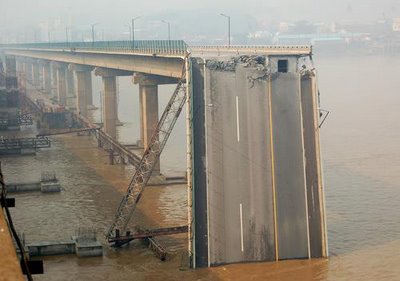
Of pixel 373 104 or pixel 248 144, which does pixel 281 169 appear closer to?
pixel 248 144

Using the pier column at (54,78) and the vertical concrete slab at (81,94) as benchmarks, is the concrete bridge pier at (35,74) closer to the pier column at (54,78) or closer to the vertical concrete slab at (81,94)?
the pier column at (54,78)

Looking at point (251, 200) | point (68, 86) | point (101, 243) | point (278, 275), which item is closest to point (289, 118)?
point (251, 200)

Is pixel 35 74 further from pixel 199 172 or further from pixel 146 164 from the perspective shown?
pixel 199 172

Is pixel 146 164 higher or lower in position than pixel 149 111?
lower

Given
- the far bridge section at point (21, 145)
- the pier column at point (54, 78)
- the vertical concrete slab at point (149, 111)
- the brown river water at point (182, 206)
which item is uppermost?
the pier column at point (54, 78)

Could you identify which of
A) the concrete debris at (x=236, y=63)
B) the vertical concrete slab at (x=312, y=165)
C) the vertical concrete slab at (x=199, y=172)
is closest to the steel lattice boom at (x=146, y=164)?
the vertical concrete slab at (x=199, y=172)

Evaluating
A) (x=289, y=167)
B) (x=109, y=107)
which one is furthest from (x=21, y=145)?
(x=289, y=167)

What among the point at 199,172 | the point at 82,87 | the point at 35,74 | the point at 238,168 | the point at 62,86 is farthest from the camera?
the point at 35,74
